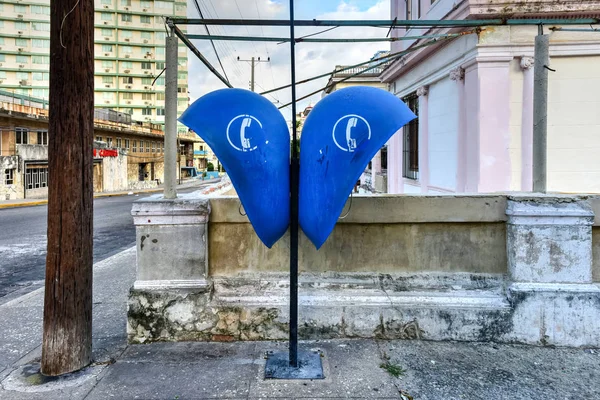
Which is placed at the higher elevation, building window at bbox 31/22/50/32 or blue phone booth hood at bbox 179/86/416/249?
building window at bbox 31/22/50/32

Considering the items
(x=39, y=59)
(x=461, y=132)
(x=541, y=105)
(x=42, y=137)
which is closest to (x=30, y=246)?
(x=461, y=132)

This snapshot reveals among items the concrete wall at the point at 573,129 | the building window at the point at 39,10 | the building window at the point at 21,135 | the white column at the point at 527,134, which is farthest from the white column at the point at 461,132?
the building window at the point at 39,10

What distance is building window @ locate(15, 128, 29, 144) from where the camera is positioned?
30.2 meters

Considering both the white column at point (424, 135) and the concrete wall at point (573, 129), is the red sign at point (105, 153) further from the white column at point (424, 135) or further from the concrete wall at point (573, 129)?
the concrete wall at point (573, 129)

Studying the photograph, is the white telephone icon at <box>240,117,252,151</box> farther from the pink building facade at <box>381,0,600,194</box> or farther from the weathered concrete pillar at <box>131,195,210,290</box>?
the pink building facade at <box>381,0,600,194</box>

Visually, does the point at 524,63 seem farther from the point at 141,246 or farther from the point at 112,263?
the point at 112,263

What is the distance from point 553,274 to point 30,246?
1158 cm

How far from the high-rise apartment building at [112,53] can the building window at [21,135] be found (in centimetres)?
3843

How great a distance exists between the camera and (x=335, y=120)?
10.6ft

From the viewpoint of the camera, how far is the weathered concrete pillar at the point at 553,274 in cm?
378

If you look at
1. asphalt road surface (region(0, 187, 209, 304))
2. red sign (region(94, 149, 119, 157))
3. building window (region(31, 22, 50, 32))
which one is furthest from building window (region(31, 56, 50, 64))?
asphalt road surface (region(0, 187, 209, 304))

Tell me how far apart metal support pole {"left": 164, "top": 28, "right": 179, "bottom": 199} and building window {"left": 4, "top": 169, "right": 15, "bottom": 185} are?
31.0 m

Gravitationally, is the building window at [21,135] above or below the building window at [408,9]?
below

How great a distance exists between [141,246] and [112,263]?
461 centimetres
